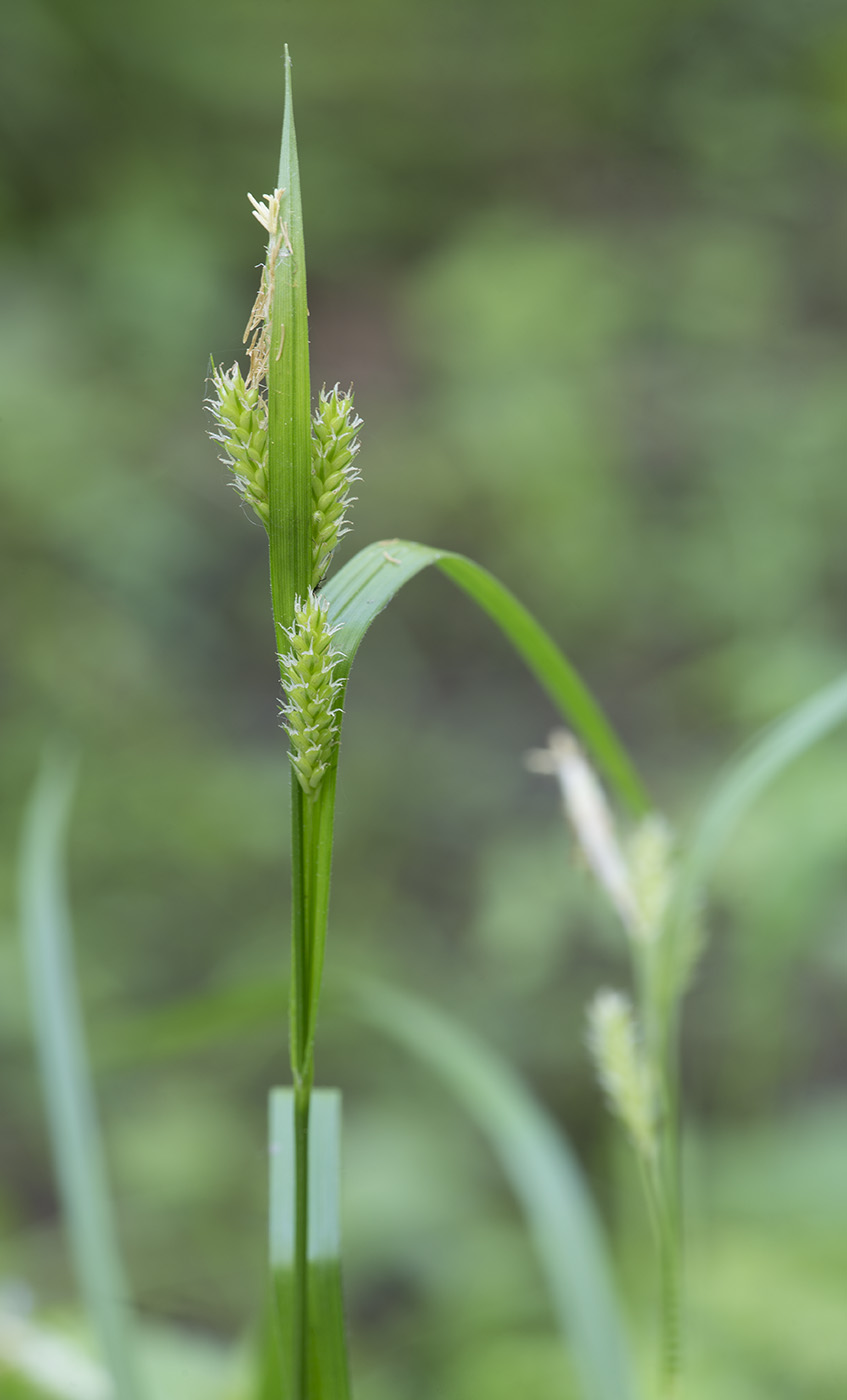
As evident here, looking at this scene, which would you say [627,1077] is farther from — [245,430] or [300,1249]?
[245,430]

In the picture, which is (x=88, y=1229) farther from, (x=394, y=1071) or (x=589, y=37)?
(x=589, y=37)

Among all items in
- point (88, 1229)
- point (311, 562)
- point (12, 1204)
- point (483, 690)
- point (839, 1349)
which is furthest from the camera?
point (483, 690)

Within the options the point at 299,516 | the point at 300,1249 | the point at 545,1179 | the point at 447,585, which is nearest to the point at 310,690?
the point at 299,516

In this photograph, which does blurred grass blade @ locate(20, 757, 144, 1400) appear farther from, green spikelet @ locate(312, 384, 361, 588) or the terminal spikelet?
green spikelet @ locate(312, 384, 361, 588)

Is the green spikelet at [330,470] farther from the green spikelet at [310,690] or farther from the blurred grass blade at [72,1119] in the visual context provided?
the blurred grass blade at [72,1119]

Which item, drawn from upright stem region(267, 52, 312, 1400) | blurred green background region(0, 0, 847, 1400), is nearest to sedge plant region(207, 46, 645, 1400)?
upright stem region(267, 52, 312, 1400)

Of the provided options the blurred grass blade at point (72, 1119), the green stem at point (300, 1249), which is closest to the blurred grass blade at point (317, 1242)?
the green stem at point (300, 1249)

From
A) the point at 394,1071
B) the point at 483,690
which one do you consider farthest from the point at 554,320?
the point at 394,1071
